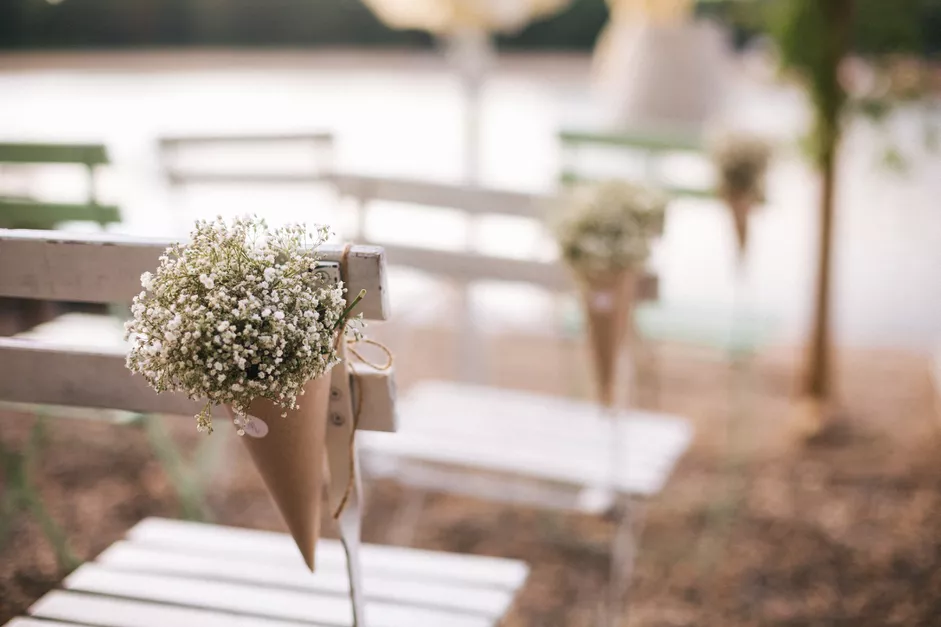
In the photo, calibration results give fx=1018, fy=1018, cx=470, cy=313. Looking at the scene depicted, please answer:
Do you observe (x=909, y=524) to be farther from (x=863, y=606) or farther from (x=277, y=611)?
(x=277, y=611)

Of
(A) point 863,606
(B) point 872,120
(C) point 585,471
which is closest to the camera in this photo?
(C) point 585,471

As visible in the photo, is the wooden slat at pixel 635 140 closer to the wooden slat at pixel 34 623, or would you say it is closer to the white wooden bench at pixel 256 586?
the white wooden bench at pixel 256 586

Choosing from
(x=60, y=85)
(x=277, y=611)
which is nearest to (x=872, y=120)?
(x=277, y=611)

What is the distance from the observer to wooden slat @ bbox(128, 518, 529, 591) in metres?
1.81

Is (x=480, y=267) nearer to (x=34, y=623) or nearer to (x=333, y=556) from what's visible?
(x=333, y=556)

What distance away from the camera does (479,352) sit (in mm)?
3896

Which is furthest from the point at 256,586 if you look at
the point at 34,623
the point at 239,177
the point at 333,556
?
the point at 239,177

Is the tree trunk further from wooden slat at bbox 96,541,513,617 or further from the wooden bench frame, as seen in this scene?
the wooden bench frame

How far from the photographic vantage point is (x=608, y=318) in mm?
2324

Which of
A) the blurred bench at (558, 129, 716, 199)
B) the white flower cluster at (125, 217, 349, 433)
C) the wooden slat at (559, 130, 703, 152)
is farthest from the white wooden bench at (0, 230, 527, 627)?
the wooden slat at (559, 130, 703, 152)

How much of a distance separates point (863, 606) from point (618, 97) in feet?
6.38

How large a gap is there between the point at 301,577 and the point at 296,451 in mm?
438

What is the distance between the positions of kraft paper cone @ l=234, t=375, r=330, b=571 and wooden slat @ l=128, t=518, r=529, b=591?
1.08 feet

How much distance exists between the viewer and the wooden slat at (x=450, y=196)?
8.87ft
